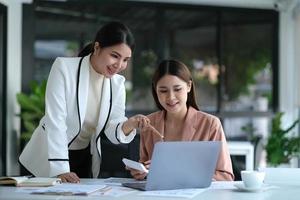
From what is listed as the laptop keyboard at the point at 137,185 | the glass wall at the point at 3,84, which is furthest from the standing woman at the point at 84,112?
the glass wall at the point at 3,84

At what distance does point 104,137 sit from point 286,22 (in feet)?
13.6

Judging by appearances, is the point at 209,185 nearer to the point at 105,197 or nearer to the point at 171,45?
the point at 105,197

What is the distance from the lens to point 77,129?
2.45m

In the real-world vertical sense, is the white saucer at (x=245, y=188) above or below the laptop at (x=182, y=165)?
below

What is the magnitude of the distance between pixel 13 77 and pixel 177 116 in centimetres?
324

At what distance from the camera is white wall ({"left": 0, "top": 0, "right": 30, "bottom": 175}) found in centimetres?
527

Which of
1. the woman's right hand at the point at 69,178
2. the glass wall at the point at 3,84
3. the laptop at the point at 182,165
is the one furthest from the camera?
the glass wall at the point at 3,84

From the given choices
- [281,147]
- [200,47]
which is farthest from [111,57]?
[200,47]

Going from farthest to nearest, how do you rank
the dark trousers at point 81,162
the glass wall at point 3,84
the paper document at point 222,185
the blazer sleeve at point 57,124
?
the glass wall at point 3,84, the dark trousers at point 81,162, the blazer sleeve at point 57,124, the paper document at point 222,185

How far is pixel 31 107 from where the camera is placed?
511cm

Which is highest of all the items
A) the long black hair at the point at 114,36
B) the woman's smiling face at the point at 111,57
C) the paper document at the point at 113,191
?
the long black hair at the point at 114,36

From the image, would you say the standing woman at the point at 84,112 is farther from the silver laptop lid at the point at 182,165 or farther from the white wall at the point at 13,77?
the white wall at the point at 13,77

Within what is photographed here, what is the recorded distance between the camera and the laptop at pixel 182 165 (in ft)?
6.23

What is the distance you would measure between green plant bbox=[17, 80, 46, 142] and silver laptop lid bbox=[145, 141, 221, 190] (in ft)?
11.0
